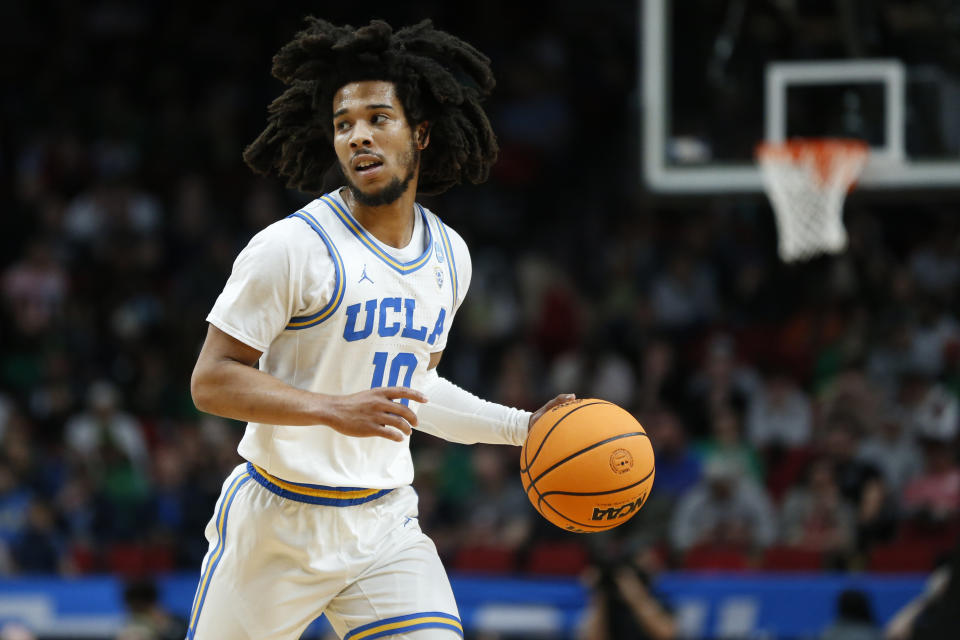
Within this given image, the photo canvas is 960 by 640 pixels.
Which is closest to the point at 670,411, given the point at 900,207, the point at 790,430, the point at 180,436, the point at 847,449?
the point at 790,430

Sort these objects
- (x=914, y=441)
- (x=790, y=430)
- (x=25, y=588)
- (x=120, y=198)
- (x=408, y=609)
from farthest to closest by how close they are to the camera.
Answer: (x=120, y=198) < (x=790, y=430) < (x=914, y=441) < (x=25, y=588) < (x=408, y=609)

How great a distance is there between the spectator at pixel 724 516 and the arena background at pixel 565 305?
0.07 ft

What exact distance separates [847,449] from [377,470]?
21.4 ft

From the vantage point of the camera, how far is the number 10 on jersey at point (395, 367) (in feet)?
13.7

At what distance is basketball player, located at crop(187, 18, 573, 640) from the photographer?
3.99 metres

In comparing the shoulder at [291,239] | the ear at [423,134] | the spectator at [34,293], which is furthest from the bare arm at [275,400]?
the spectator at [34,293]

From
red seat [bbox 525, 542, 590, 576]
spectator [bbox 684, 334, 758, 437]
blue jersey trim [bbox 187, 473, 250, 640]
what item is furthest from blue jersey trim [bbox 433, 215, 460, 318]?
spectator [bbox 684, 334, 758, 437]

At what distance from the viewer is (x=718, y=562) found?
945 centimetres

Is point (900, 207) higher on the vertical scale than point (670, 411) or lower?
higher

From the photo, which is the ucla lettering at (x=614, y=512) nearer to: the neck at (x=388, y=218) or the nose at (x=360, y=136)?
the neck at (x=388, y=218)

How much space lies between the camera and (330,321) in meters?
4.06

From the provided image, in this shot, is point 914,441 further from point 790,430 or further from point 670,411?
point 670,411

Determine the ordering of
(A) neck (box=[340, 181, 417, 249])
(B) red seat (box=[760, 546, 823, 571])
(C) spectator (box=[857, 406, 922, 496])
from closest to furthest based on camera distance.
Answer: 1. (A) neck (box=[340, 181, 417, 249])
2. (B) red seat (box=[760, 546, 823, 571])
3. (C) spectator (box=[857, 406, 922, 496])

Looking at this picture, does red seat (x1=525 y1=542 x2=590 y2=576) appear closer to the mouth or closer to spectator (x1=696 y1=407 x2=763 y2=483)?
spectator (x1=696 y1=407 x2=763 y2=483)
